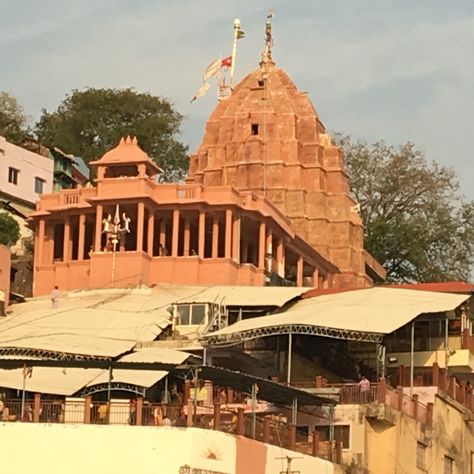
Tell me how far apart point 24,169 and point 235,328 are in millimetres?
33093

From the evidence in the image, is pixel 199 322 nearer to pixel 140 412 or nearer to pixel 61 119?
pixel 140 412

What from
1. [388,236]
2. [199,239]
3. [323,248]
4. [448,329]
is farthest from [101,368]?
[388,236]

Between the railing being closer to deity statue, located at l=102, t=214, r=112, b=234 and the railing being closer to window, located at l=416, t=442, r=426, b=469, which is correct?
window, located at l=416, t=442, r=426, b=469

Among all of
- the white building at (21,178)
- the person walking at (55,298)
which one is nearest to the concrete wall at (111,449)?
the person walking at (55,298)

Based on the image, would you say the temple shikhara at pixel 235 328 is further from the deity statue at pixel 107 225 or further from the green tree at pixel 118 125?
the green tree at pixel 118 125

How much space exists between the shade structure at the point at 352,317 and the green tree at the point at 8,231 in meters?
22.9

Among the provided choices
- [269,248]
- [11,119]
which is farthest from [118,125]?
[269,248]

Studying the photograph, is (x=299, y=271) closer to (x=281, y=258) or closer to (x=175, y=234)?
(x=281, y=258)

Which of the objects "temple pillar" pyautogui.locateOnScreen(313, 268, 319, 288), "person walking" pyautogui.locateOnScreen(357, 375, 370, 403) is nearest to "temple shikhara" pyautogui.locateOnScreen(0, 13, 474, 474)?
"person walking" pyautogui.locateOnScreen(357, 375, 370, 403)

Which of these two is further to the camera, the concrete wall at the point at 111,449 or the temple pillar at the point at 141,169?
the temple pillar at the point at 141,169

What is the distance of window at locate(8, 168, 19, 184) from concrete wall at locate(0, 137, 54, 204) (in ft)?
0.49

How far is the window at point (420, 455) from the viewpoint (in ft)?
152

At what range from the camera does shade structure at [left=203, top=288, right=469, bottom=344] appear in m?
45.9

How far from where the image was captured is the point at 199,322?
51.8 metres
